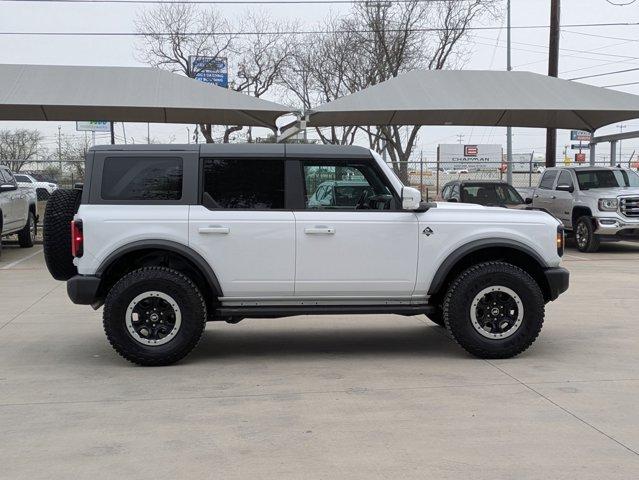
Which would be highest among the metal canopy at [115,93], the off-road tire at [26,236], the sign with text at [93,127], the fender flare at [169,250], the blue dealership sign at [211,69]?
the blue dealership sign at [211,69]

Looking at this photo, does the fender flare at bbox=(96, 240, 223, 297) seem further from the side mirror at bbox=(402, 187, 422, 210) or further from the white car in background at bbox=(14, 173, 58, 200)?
the white car in background at bbox=(14, 173, 58, 200)

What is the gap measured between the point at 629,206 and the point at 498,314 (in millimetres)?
10111

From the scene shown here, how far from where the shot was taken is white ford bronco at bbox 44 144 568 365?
5.75 metres

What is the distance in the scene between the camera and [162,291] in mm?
5742

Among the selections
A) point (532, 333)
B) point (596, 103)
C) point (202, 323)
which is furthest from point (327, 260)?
point (596, 103)

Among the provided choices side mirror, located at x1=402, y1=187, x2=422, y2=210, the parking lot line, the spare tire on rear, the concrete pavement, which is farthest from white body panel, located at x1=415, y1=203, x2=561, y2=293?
the parking lot line

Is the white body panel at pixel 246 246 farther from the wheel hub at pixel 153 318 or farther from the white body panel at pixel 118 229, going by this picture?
the wheel hub at pixel 153 318

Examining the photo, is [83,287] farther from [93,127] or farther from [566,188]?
[93,127]

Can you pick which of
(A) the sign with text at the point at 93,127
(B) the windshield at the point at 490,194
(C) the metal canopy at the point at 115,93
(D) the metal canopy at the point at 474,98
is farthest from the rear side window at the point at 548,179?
(A) the sign with text at the point at 93,127

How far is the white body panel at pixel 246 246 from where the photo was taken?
19.0 feet

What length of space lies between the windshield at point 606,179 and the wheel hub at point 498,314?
10.7 m

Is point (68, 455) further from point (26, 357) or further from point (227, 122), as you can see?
point (227, 122)

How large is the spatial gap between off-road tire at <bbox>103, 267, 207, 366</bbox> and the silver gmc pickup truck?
11.7m

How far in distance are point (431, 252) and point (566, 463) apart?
8.23ft
